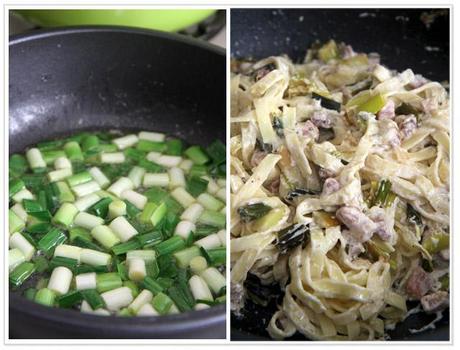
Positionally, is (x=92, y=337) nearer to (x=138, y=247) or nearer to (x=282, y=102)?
(x=138, y=247)

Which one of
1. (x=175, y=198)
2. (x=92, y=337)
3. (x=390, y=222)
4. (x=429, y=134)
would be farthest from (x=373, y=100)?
(x=92, y=337)

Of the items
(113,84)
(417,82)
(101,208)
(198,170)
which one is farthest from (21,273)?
(417,82)

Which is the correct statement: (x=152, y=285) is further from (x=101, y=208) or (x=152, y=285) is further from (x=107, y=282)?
(x=101, y=208)

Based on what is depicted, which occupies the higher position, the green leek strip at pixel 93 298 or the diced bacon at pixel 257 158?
the diced bacon at pixel 257 158

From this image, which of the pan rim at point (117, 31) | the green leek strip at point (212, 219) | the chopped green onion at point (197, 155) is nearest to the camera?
the green leek strip at point (212, 219)

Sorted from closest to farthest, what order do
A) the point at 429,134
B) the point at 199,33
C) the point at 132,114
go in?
the point at 429,134 < the point at 132,114 < the point at 199,33

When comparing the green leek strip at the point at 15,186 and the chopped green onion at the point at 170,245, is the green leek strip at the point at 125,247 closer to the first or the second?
the chopped green onion at the point at 170,245

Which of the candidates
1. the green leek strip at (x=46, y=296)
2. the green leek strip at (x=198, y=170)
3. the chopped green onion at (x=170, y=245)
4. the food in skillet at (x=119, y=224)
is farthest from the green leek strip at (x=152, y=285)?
the green leek strip at (x=198, y=170)

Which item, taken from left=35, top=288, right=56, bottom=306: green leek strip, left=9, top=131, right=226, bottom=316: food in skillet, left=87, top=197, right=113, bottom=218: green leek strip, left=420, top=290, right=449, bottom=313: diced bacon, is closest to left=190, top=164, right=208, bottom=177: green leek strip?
left=9, top=131, right=226, bottom=316: food in skillet
